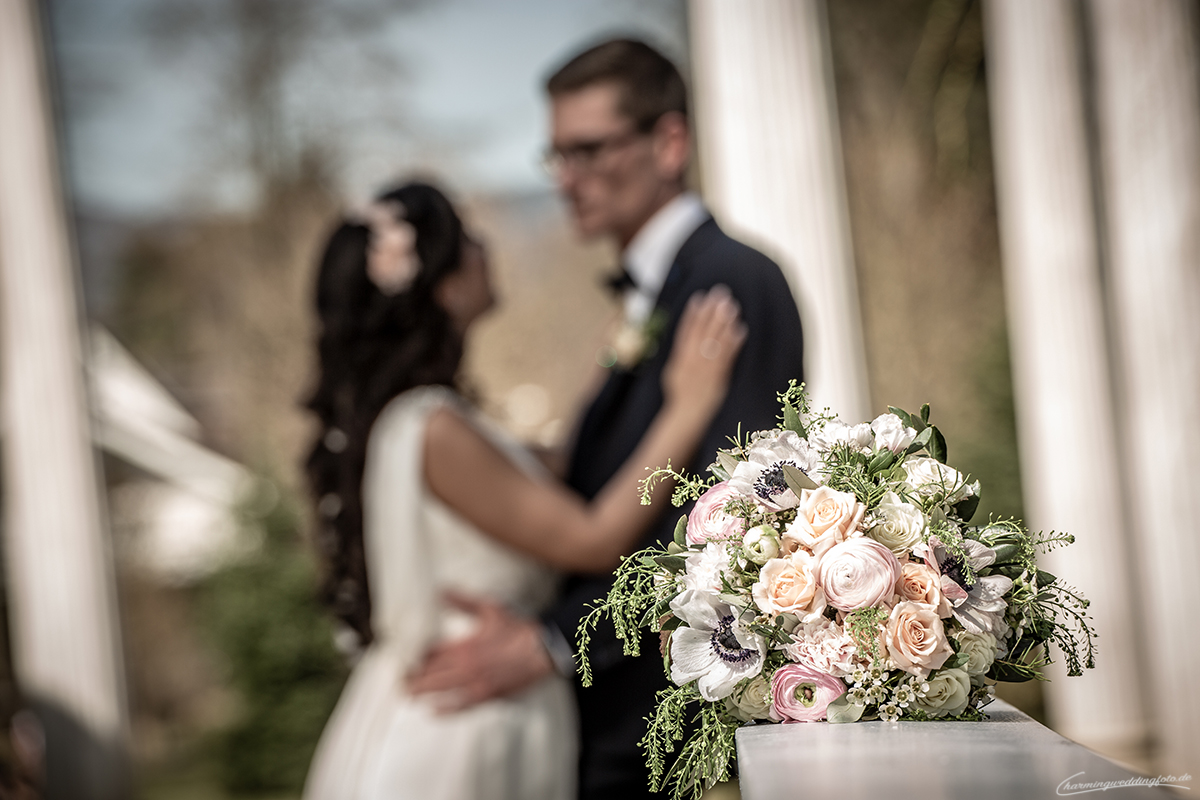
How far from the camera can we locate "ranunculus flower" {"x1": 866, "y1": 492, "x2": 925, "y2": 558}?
1.39m

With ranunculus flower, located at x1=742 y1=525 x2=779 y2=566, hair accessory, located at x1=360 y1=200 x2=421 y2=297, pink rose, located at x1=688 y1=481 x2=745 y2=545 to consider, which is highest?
hair accessory, located at x1=360 y1=200 x2=421 y2=297

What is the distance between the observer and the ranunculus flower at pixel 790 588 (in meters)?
1.36

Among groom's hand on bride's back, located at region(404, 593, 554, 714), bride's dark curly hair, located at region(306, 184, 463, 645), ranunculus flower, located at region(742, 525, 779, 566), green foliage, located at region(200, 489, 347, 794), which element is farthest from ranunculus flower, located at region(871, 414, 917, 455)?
green foliage, located at region(200, 489, 347, 794)

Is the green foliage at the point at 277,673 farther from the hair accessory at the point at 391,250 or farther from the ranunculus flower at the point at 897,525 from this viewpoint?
the ranunculus flower at the point at 897,525

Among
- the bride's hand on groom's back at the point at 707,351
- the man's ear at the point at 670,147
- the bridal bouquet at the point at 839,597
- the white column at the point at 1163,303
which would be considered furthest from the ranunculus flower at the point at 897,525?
the white column at the point at 1163,303

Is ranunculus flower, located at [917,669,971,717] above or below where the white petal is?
below

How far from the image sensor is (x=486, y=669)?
288cm

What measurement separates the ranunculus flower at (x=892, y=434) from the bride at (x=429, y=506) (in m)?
1.24

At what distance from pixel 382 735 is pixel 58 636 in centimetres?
388

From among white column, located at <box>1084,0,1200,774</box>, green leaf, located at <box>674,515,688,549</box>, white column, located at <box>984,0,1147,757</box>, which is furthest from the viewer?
white column, located at <box>984,0,1147,757</box>

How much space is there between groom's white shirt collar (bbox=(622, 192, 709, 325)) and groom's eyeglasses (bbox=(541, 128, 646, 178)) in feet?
0.76

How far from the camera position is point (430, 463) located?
3035 mm

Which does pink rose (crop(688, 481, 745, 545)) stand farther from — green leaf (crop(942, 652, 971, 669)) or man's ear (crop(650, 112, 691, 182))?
man's ear (crop(650, 112, 691, 182))

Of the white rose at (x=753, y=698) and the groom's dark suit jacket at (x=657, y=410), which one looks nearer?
the white rose at (x=753, y=698)
